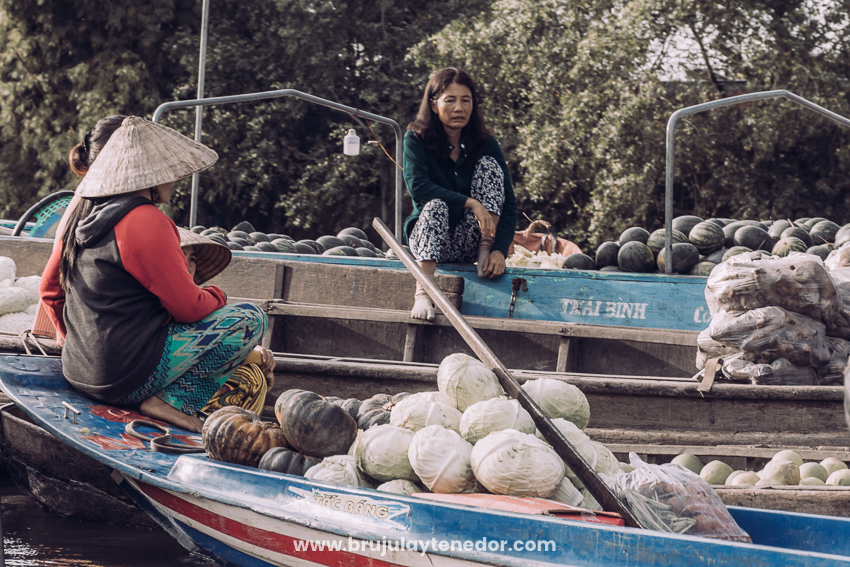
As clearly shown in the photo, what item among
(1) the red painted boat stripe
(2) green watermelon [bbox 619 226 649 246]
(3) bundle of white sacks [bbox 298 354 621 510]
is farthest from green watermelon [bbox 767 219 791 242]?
(1) the red painted boat stripe

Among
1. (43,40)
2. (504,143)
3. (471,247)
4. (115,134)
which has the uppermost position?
(43,40)

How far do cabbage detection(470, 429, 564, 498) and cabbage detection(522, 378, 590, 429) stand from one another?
0.45 metres

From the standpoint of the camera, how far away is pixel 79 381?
3336 millimetres

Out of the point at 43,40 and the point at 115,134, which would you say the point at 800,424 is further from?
the point at 43,40

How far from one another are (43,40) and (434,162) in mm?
17693

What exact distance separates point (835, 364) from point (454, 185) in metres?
2.25

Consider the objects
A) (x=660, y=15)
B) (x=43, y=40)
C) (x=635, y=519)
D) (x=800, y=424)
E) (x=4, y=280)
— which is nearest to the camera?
(x=635, y=519)

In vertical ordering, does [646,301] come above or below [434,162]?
below

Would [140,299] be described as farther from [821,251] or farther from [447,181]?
[821,251]

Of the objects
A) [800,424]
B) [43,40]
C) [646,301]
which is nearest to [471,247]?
[646,301]

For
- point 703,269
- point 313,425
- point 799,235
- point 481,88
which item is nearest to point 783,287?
point 703,269

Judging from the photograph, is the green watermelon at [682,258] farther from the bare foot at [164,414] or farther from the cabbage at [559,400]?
the bare foot at [164,414]

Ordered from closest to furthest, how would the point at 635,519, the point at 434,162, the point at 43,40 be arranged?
the point at 635,519 < the point at 434,162 < the point at 43,40

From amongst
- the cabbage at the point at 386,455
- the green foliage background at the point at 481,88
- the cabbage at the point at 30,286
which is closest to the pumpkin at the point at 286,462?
the cabbage at the point at 386,455
